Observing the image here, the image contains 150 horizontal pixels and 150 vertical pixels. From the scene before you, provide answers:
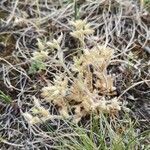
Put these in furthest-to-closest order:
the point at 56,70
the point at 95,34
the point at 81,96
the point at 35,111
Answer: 1. the point at 95,34
2. the point at 56,70
3. the point at 81,96
4. the point at 35,111

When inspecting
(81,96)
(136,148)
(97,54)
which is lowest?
(136,148)

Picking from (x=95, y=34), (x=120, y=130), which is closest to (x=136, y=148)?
(x=120, y=130)

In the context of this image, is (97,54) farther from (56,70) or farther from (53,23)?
(53,23)

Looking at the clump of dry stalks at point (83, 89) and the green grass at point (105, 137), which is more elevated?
the clump of dry stalks at point (83, 89)

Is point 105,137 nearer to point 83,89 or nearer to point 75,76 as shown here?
point 83,89

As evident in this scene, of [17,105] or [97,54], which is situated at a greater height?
[97,54]

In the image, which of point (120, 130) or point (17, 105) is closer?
point (120, 130)

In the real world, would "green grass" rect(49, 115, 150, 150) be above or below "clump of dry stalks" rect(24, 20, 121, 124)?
below

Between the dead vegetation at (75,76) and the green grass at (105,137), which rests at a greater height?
the dead vegetation at (75,76)
